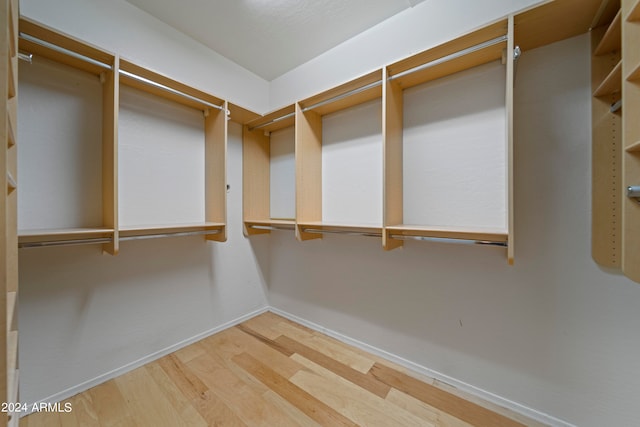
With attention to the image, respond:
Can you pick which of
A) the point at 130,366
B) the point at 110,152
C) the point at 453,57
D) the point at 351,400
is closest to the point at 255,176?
the point at 110,152

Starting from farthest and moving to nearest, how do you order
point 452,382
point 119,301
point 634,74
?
point 119,301, point 452,382, point 634,74

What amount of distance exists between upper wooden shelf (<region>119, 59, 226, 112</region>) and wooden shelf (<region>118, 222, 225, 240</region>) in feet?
3.21

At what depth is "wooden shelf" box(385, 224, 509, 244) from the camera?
127 centimetres

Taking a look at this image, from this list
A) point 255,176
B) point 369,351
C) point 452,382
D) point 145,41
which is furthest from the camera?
point 255,176

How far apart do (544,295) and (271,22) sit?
103 inches


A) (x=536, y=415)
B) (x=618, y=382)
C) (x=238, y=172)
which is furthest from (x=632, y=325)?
(x=238, y=172)

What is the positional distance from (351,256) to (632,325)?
1.55m

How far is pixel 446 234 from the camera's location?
Answer: 4.72 feet

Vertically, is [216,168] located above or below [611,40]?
below

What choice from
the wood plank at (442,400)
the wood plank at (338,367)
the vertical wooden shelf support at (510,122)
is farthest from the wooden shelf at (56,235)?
the vertical wooden shelf support at (510,122)

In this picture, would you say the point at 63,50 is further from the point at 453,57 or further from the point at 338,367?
the point at 338,367

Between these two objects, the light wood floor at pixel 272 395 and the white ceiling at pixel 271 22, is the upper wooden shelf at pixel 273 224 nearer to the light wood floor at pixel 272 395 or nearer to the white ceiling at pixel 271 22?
the light wood floor at pixel 272 395

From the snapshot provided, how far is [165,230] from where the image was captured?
5.73ft

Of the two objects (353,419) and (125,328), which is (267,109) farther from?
(353,419)
